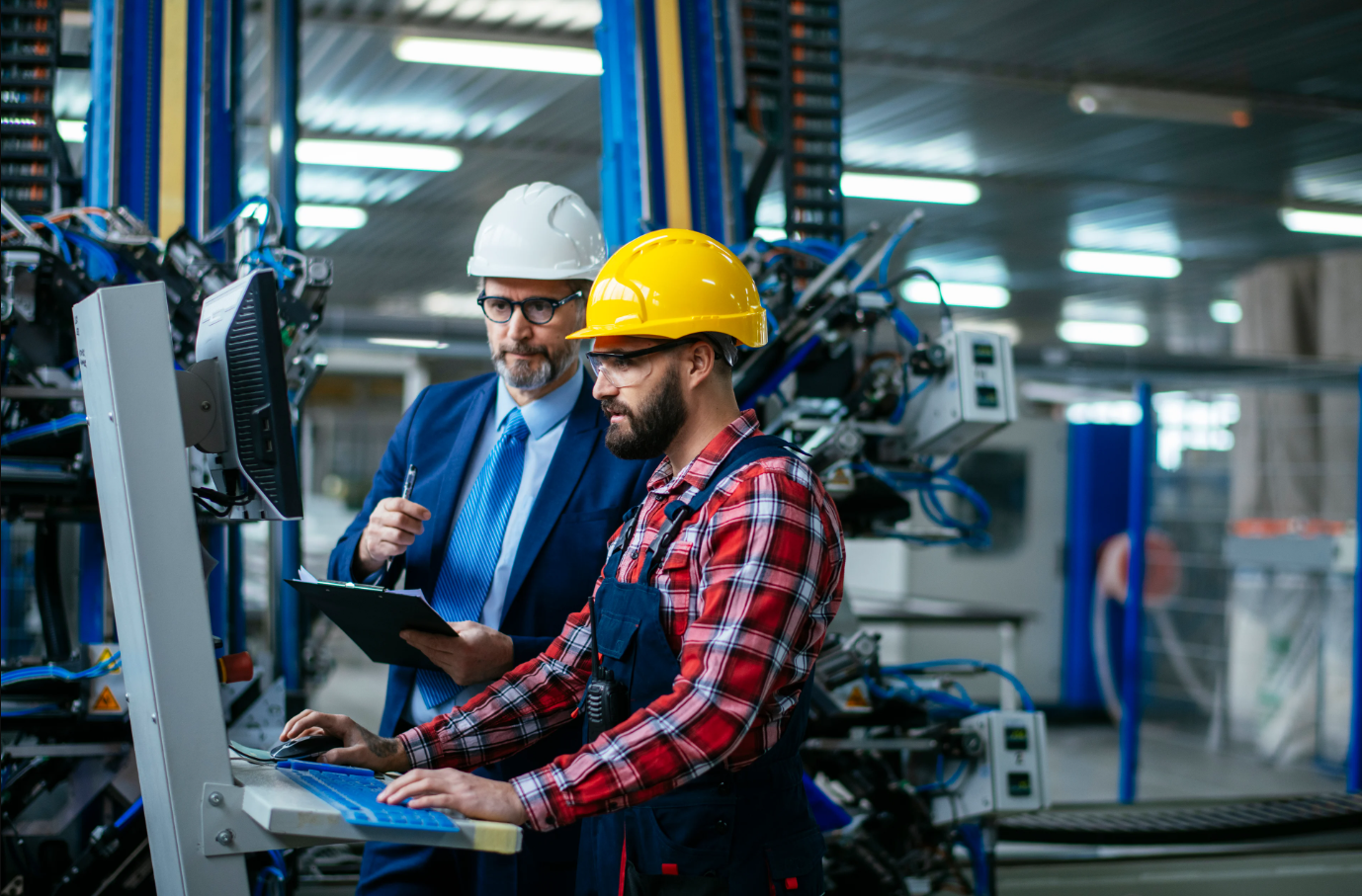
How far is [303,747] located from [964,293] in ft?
49.1

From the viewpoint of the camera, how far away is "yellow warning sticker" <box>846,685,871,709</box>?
3411 millimetres

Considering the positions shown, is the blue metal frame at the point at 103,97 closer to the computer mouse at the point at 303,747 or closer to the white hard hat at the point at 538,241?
the white hard hat at the point at 538,241

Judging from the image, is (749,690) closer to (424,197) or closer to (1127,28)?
(1127,28)

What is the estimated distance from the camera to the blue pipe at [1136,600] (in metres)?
5.59

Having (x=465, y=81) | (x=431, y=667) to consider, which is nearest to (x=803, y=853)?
(x=431, y=667)

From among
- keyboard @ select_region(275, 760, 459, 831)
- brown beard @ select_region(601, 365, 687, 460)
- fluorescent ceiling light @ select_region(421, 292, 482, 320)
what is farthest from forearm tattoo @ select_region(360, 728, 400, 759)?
fluorescent ceiling light @ select_region(421, 292, 482, 320)

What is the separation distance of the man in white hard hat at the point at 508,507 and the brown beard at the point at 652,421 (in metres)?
0.37

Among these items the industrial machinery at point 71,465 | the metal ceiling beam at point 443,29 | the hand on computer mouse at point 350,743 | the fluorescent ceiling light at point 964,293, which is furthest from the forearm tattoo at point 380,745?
the fluorescent ceiling light at point 964,293

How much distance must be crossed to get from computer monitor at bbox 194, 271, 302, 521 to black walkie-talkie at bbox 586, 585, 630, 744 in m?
0.52

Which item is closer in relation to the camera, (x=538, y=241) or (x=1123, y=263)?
(x=538, y=241)

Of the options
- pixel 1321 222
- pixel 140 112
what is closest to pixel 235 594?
pixel 140 112

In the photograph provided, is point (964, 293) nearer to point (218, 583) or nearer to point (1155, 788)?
point (1155, 788)

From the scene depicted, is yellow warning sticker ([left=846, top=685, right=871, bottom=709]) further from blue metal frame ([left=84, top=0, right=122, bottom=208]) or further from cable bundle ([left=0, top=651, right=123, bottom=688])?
blue metal frame ([left=84, top=0, right=122, bottom=208])

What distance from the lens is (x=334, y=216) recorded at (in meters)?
12.4
